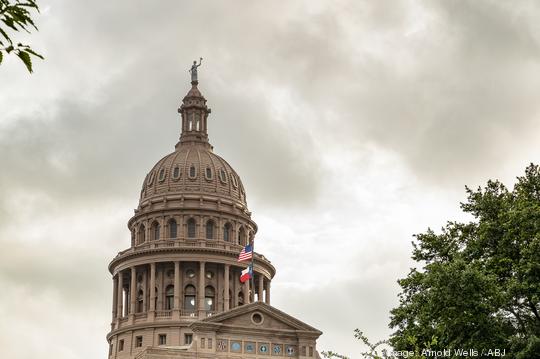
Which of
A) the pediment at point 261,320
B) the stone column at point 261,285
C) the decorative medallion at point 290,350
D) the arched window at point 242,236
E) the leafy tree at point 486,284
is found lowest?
the leafy tree at point 486,284

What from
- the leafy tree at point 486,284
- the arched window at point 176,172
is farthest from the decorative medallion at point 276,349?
the leafy tree at point 486,284

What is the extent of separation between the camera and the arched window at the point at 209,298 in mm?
112625

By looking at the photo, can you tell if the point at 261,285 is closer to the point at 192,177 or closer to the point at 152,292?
the point at 152,292

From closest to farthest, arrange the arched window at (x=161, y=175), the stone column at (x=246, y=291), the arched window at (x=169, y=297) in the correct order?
the arched window at (x=169, y=297) < the stone column at (x=246, y=291) < the arched window at (x=161, y=175)

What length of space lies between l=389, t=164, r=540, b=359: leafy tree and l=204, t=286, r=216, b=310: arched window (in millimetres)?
70474

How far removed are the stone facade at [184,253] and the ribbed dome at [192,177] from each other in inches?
5.5

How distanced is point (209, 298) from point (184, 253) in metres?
6.80

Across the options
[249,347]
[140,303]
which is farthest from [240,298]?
[249,347]

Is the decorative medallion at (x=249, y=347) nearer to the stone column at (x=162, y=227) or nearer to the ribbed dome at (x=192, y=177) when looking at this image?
the stone column at (x=162, y=227)

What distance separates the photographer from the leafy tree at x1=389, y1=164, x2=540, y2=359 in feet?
125

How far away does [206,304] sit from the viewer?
112500 mm

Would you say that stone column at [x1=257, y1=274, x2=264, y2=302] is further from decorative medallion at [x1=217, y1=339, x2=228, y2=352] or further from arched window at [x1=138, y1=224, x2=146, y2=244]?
decorative medallion at [x1=217, y1=339, x2=228, y2=352]

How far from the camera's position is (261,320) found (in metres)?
94.4

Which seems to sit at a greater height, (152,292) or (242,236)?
(242,236)
